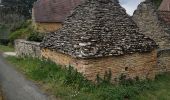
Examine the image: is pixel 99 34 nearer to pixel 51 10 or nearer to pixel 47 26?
pixel 47 26

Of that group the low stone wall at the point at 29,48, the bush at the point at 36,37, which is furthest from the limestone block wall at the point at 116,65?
the bush at the point at 36,37

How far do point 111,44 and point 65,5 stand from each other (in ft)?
79.5

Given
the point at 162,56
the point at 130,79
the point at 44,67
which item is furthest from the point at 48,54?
the point at 162,56

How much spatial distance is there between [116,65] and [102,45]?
1115mm

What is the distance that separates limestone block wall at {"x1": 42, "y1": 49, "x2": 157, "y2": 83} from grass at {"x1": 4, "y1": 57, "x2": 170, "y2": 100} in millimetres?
337

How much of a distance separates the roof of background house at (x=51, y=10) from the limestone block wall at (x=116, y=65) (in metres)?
19.7

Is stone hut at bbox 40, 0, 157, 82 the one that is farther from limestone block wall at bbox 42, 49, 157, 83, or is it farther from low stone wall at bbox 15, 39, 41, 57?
low stone wall at bbox 15, 39, 41, 57

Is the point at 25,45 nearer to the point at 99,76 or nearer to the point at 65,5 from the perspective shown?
the point at 99,76

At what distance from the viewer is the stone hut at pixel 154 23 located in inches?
883

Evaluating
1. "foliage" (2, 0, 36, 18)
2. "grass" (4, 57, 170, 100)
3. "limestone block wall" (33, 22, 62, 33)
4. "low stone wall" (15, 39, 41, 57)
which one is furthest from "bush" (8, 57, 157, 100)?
"foliage" (2, 0, 36, 18)

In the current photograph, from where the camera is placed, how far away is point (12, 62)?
24.5 m

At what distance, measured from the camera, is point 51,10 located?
38312mm

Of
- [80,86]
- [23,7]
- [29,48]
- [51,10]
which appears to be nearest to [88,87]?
[80,86]

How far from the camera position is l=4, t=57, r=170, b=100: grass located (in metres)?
13.7
